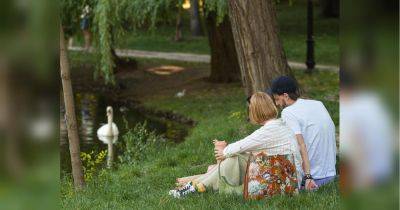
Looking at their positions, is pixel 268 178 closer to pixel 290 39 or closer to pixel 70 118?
pixel 70 118

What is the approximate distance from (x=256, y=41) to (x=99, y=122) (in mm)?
6581

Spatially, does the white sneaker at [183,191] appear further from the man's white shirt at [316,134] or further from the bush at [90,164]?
the bush at [90,164]

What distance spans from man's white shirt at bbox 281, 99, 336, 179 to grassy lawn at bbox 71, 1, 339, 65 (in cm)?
1487

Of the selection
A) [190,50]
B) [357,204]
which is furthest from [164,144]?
[190,50]

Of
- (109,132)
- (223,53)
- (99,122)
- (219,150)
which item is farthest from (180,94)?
(219,150)

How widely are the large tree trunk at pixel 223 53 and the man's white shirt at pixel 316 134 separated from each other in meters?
11.0

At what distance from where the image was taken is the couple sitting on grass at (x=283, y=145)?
5980 mm

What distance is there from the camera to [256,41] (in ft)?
30.5

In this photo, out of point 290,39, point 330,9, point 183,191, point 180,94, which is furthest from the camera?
point 330,9

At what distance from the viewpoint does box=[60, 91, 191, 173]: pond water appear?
1250cm

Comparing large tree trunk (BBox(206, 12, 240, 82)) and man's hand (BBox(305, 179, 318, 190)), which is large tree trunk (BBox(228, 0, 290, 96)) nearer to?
man's hand (BBox(305, 179, 318, 190))

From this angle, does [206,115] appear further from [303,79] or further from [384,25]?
[384,25]

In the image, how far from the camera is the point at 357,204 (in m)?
1.49

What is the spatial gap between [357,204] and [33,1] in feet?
2.32
